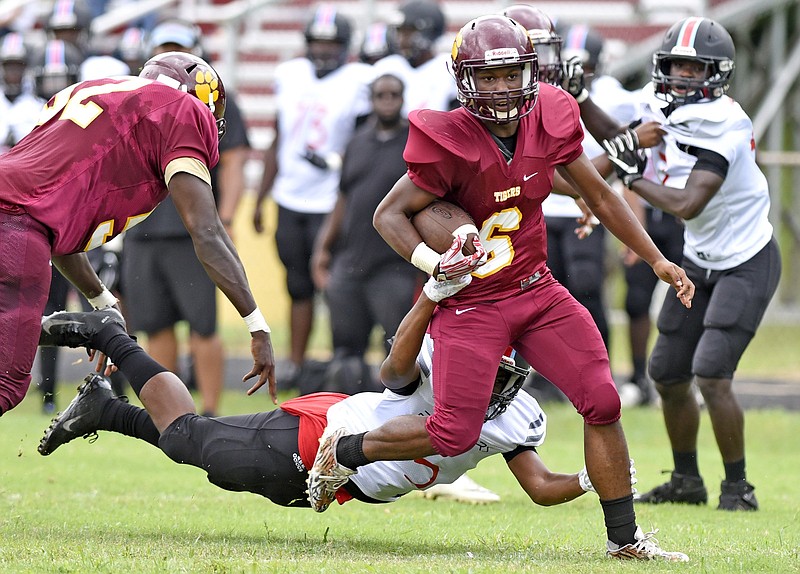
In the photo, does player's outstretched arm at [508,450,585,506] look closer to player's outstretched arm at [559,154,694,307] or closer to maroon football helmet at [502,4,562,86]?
player's outstretched arm at [559,154,694,307]

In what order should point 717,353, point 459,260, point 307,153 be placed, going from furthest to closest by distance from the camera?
1. point 307,153
2. point 717,353
3. point 459,260

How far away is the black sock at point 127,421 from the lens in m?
5.68

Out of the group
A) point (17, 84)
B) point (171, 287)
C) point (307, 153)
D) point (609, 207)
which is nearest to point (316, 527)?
point (609, 207)

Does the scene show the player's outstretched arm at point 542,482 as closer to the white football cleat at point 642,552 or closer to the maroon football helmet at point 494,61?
the white football cleat at point 642,552

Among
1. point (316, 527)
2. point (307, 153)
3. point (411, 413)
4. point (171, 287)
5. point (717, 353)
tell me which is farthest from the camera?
point (307, 153)

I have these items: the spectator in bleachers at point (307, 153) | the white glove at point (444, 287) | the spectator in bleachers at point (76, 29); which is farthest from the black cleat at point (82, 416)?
the spectator in bleachers at point (76, 29)

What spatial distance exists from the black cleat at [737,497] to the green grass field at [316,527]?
0.07m

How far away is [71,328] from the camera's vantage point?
225 inches

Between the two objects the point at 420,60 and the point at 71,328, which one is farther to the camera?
the point at 420,60

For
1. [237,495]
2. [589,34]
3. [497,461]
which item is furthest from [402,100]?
[237,495]

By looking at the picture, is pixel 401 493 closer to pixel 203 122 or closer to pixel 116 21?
pixel 203 122

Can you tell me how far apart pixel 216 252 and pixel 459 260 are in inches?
36.9

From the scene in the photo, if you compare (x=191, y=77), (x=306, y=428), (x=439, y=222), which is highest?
(x=191, y=77)

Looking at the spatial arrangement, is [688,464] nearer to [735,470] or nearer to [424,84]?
[735,470]
